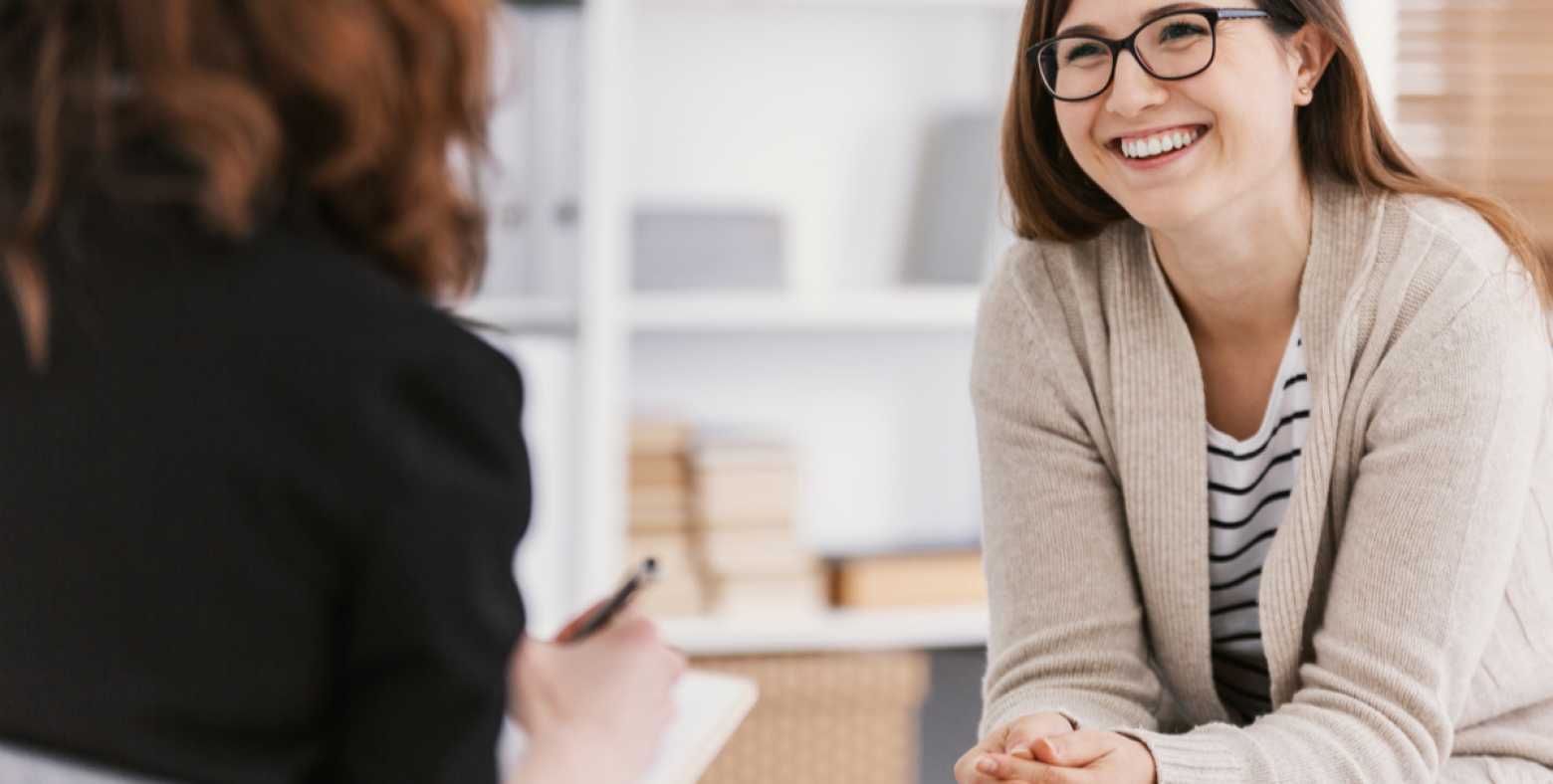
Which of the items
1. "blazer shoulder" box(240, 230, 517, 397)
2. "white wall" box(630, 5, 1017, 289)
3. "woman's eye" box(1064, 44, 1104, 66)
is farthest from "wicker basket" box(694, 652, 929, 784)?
"blazer shoulder" box(240, 230, 517, 397)

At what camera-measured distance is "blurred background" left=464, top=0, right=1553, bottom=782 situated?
6.62ft

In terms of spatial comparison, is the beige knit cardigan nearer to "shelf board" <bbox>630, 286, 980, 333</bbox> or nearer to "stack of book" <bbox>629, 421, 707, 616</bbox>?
"shelf board" <bbox>630, 286, 980, 333</bbox>

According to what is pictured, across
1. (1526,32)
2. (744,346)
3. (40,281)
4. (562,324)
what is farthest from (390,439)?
(1526,32)

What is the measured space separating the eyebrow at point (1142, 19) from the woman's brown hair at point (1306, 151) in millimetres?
41

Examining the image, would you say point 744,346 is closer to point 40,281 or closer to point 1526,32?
point 1526,32

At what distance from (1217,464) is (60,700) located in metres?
0.93

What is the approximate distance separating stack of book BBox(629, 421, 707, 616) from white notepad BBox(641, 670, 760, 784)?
1186mm

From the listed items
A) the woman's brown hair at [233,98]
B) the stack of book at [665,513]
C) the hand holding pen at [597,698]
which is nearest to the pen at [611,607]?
the hand holding pen at [597,698]

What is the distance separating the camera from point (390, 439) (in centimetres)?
59

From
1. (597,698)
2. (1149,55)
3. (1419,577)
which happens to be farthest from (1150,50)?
(597,698)

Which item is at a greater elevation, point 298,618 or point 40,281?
point 40,281

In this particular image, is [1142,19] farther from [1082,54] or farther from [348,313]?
[348,313]

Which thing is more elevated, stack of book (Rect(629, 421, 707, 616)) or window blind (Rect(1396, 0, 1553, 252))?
window blind (Rect(1396, 0, 1553, 252))

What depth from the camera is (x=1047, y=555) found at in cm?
126
